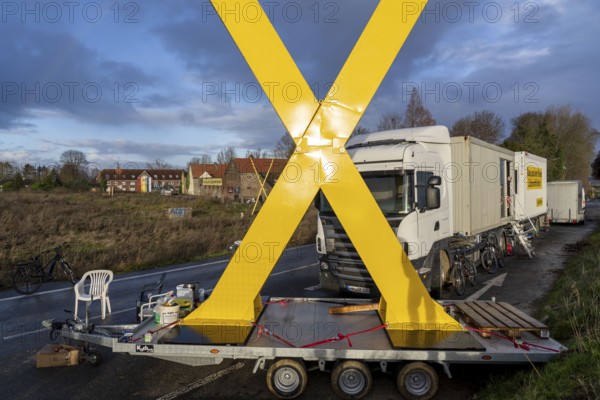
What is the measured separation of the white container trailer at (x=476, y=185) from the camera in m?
10.1

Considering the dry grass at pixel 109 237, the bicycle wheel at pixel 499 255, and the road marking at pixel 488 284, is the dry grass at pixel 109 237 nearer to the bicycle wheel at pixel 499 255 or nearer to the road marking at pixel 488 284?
the bicycle wheel at pixel 499 255

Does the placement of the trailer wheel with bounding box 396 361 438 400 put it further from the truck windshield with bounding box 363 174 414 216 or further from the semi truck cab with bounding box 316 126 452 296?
the truck windshield with bounding box 363 174 414 216

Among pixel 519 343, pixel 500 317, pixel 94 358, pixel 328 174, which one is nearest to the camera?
pixel 519 343

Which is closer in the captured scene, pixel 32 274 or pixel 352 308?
pixel 352 308

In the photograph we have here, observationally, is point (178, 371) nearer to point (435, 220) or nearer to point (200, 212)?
point (435, 220)

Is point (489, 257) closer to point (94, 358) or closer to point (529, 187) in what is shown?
point (529, 187)

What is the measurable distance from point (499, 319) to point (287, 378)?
289 cm

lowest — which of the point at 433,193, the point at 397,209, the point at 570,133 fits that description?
the point at 397,209

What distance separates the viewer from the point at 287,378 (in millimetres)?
4855

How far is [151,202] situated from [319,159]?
3639 cm

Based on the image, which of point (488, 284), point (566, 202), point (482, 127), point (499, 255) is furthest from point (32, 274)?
point (482, 127)

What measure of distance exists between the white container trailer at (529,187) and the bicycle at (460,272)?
237 inches

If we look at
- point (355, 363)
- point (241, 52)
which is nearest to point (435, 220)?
point (355, 363)

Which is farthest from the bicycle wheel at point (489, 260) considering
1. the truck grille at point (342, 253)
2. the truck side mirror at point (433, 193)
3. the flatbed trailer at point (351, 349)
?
the flatbed trailer at point (351, 349)
